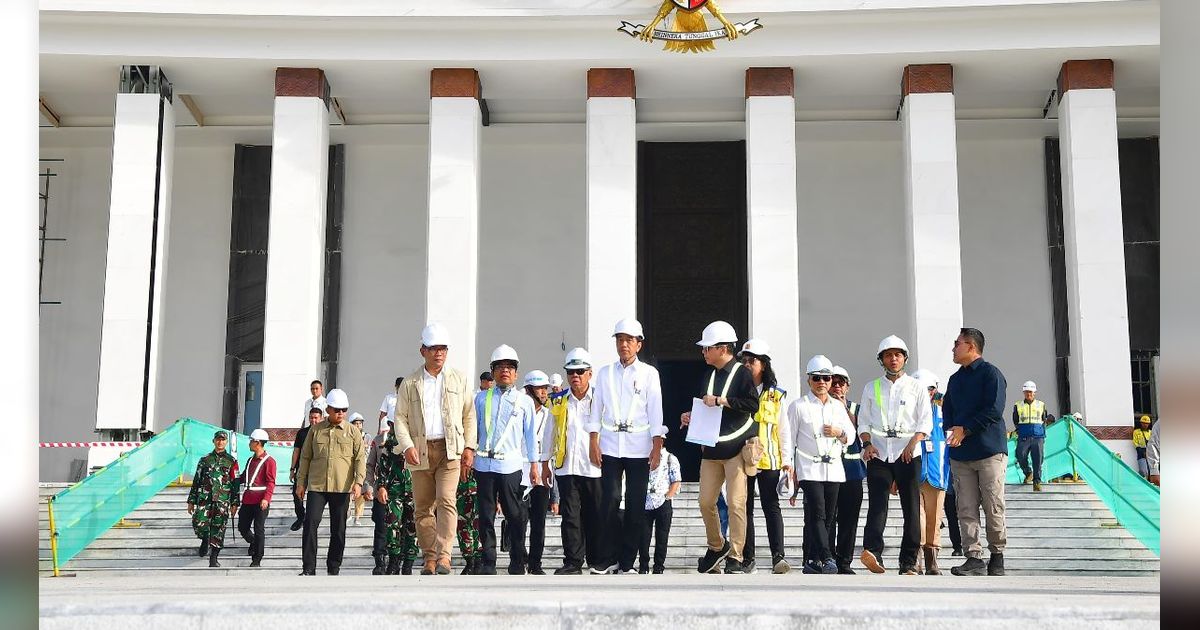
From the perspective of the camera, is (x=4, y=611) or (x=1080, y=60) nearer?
(x=4, y=611)

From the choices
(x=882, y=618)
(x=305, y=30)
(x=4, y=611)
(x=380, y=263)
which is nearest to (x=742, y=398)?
(x=882, y=618)

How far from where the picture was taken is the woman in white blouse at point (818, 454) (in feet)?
33.2

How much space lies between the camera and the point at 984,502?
9.66 meters

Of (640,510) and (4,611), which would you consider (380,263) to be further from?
(4,611)

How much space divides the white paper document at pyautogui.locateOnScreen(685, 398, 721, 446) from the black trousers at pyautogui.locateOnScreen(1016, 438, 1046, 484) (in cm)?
838

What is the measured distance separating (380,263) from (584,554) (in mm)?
17297

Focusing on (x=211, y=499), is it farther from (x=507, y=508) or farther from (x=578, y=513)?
(x=578, y=513)

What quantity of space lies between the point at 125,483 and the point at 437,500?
20.7 ft

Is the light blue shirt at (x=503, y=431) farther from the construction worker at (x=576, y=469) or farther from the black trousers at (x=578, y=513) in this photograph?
the black trousers at (x=578, y=513)

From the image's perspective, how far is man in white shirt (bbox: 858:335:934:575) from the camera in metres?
9.99

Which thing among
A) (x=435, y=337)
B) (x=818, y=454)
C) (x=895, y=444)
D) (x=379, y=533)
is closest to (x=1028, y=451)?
(x=895, y=444)

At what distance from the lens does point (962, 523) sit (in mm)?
9625

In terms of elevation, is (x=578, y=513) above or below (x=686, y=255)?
below

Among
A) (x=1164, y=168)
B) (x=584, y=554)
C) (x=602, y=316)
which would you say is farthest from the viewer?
(x=602, y=316)
